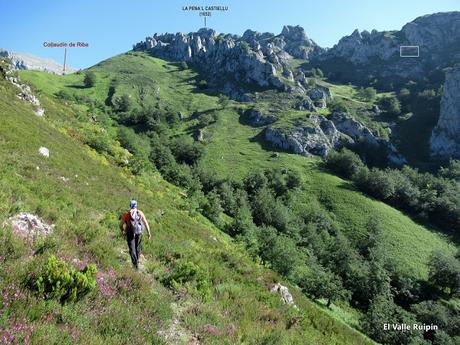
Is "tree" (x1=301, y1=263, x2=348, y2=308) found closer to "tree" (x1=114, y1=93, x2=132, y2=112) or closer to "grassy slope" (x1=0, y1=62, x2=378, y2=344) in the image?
"grassy slope" (x1=0, y1=62, x2=378, y2=344)

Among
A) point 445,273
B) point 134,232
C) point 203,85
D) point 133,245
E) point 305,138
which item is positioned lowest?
point 445,273

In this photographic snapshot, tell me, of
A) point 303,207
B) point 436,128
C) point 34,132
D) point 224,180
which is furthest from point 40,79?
point 436,128

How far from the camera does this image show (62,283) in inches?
288

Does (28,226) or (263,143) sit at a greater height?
(263,143)

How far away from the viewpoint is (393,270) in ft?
194

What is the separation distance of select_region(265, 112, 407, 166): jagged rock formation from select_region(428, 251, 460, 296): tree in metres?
64.6

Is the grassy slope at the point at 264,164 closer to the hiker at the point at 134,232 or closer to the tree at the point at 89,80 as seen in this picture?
the tree at the point at 89,80

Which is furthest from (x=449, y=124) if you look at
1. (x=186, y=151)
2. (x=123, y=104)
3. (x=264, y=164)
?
(x=123, y=104)

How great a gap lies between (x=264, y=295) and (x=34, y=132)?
87.4 ft

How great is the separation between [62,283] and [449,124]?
175686 millimetres

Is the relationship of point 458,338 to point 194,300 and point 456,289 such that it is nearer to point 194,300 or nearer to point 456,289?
point 456,289

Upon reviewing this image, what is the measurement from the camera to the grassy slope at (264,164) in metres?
73.8

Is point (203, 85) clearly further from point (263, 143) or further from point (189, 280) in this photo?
point (189, 280)

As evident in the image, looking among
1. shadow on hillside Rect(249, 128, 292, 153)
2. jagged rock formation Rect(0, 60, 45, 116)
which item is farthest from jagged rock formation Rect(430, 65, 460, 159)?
jagged rock formation Rect(0, 60, 45, 116)
